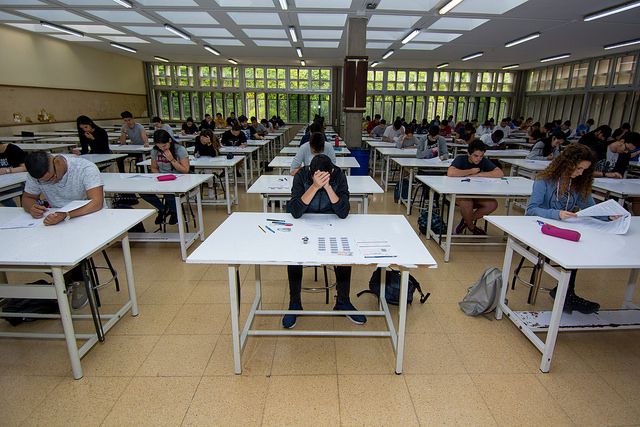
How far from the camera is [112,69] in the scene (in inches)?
537

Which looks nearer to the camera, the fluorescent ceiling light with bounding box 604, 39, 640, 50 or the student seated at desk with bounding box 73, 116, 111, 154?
the student seated at desk with bounding box 73, 116, 111, 154

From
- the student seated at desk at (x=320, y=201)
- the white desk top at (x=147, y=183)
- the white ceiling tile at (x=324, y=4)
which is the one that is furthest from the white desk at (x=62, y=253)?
the white ceiling tile at (x=324, y=4)

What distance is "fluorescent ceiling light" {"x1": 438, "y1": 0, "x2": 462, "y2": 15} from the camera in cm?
598

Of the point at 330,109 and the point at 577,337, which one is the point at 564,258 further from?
the point at 330,109

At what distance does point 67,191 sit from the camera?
286 cm

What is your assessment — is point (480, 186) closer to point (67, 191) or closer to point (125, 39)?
point (67, 191)

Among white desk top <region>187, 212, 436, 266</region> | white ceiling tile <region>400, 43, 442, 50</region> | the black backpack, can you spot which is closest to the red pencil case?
white desk top <region>187, 212, 436, 266</region>

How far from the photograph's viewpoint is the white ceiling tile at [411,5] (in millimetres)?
6457

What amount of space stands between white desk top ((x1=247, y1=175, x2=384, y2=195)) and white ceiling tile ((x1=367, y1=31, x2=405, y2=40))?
608 centimetres

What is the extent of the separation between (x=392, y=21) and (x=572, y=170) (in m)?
6.52

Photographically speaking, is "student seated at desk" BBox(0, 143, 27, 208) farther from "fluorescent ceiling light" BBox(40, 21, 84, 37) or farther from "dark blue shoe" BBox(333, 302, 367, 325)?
"fluorescent ceiling light" BBox(40, 21, 84, 37)

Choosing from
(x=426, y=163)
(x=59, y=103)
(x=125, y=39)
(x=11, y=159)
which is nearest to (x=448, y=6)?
(x=426, y=163)

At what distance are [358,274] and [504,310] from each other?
55.7 inches

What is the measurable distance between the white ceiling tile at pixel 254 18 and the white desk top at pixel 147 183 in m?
4.83
